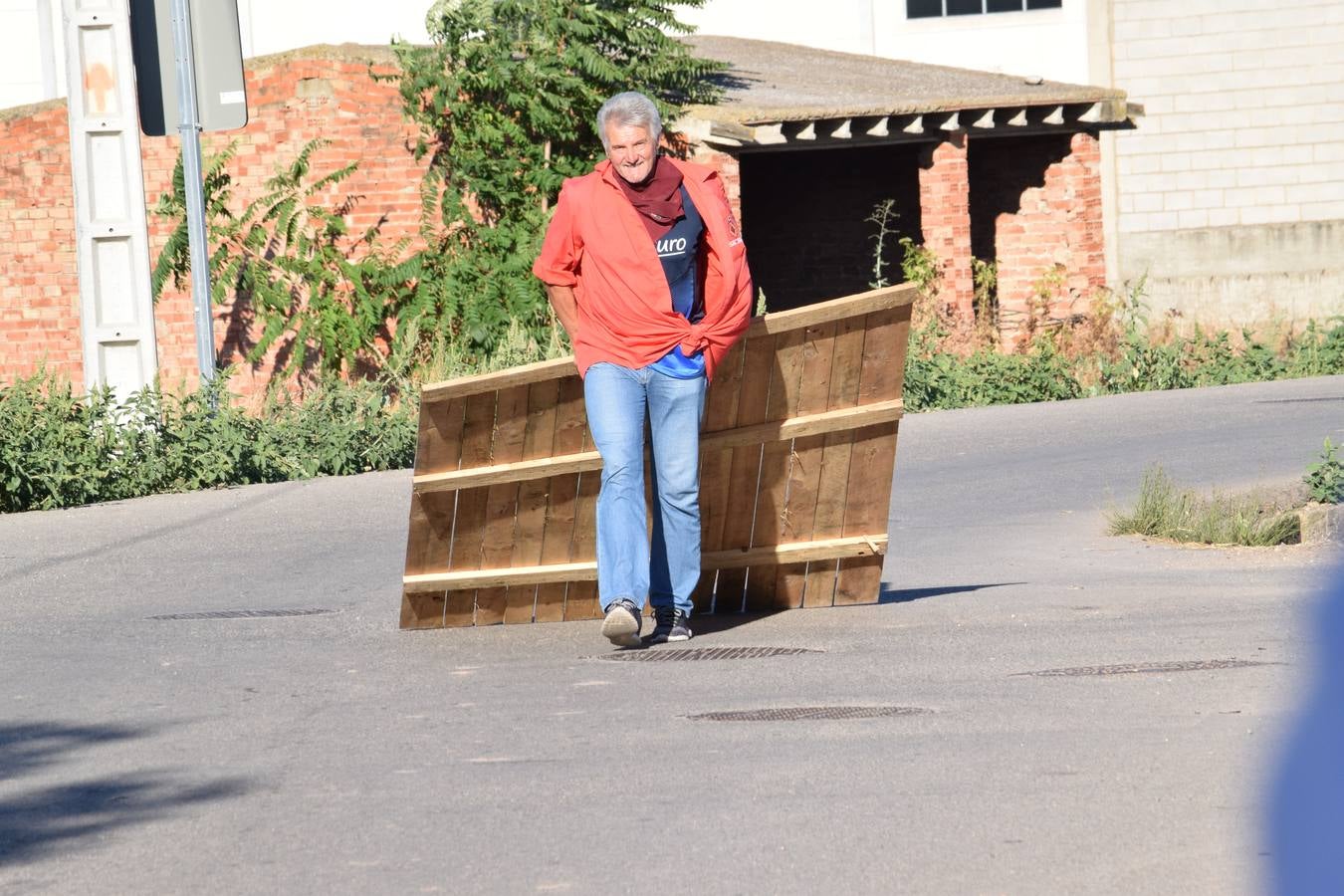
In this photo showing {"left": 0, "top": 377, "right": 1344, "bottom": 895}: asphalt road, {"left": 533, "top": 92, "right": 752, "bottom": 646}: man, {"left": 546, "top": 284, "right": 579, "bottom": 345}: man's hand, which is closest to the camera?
{"left": 0, "top": 377, "right": 1344, "bottom": 895}: asphalt road

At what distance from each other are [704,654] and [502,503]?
1073 millimetres

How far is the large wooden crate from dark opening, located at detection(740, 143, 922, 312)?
18.4m

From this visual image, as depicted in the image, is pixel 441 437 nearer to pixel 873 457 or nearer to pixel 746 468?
pixel 746 468

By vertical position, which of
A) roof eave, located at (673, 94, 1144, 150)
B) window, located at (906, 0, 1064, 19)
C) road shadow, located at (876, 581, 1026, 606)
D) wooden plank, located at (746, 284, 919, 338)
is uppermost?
window, located at (906, 0, 1064, 19)

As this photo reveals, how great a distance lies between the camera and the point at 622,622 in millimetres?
6680

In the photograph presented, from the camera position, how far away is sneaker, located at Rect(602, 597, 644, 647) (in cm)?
668

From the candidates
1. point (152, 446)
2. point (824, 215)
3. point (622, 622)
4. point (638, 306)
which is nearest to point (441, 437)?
point (638, 306)

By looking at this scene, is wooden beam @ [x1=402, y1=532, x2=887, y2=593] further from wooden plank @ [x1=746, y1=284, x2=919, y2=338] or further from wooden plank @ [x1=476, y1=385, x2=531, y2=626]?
wooden plank @ [x1=746, y1=284, x2=919, y2=338]

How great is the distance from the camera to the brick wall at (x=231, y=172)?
60.5 ft

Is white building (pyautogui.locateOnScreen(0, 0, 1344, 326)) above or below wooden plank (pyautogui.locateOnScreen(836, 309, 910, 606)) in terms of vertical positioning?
above

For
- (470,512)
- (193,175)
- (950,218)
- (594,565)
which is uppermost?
(193,175)

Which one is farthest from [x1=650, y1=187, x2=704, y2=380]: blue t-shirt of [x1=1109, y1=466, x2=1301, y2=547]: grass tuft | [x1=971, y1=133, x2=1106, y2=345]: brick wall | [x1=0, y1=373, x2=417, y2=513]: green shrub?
[x1=971, y1=133, x2=1106, y2=345]: brick wall

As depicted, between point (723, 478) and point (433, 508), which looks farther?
point (723, 478)

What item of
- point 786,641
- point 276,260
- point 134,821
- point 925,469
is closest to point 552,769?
point 134,821
